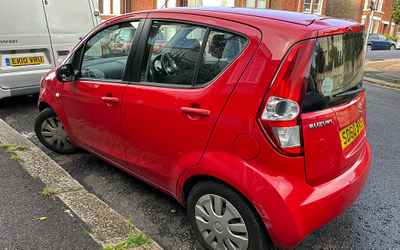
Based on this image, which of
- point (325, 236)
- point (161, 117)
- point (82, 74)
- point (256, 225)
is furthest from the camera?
point (82, 74)

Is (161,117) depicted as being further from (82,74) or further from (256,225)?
(82,74)

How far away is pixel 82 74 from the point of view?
3.64m

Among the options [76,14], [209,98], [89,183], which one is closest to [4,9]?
[76,14]

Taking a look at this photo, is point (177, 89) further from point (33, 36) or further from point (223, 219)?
point (33, 36)

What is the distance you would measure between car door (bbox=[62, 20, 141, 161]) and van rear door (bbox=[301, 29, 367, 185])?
150 centimetres

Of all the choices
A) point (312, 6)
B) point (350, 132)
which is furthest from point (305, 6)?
point (350, 132)

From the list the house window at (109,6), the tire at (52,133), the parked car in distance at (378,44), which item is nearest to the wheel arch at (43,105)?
the tire at (52,133)

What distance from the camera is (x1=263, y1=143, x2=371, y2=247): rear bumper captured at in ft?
7.25

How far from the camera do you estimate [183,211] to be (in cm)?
323

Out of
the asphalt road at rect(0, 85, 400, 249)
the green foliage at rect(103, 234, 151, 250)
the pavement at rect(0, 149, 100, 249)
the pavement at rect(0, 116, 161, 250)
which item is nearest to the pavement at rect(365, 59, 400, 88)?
the asphalt road at rect(0, 85, 400, 249)

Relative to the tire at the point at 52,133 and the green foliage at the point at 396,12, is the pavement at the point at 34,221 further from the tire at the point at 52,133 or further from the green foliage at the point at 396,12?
the green foliage at the point at 396,12

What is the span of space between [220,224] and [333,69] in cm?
123

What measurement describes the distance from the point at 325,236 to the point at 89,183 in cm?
217

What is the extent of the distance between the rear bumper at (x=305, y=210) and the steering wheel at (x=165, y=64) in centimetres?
120
